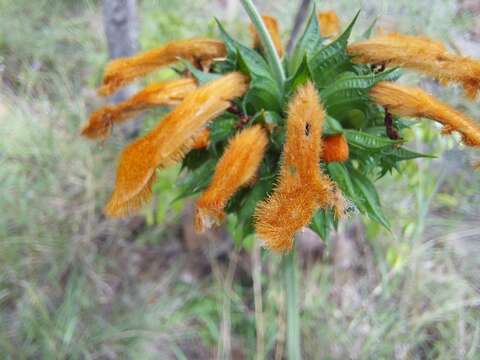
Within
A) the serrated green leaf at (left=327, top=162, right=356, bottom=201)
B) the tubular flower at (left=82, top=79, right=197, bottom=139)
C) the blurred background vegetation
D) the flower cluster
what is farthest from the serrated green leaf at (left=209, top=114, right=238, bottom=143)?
the blurred background vegetation

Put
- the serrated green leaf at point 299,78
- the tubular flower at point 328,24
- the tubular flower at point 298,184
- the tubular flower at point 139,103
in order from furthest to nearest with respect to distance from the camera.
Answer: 1. the tubular flower at point 328,24
2. the tubular flower at point 139,103
3. the serrated green leaf at point 299,78
4. the tubular flower at point 298,184

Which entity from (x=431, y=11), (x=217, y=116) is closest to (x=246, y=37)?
(x=431, y=11)

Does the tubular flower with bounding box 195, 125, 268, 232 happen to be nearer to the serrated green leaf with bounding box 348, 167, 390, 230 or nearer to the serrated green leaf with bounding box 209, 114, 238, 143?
the serrated green leaf with bounding box 209, 114, 238, 143

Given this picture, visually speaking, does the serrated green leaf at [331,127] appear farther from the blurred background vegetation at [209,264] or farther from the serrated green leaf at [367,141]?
the blurred background vegetation at [209,264]

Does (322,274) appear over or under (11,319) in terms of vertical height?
under

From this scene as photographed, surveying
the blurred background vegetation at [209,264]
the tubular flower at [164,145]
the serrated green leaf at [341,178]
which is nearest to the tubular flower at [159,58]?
the tubular flower at [164,145]

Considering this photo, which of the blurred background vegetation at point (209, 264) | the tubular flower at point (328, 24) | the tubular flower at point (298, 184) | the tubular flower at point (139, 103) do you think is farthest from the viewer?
the blurred background vegetation at point (209, 264)

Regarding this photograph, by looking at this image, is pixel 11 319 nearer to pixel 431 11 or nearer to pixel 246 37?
pixel 246 37
